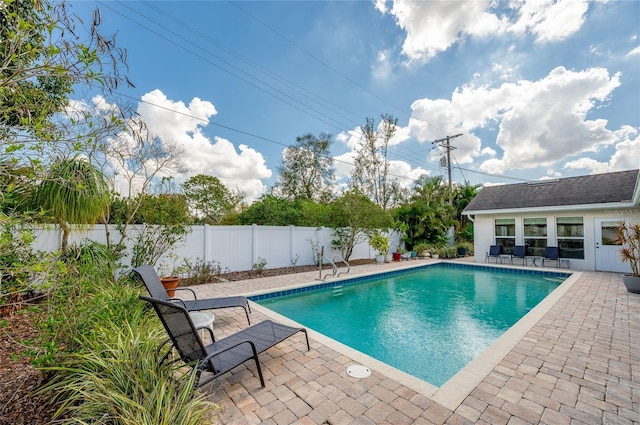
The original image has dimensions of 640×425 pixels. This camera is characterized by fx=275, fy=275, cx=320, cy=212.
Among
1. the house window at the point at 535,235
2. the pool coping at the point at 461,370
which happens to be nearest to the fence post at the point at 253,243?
the pool coping at the point at 461,370

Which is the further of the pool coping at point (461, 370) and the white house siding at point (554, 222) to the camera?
the white house siding at point (554, 222)

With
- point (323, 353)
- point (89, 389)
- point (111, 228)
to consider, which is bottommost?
point (323, 353)

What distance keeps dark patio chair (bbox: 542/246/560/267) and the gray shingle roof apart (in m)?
1.93

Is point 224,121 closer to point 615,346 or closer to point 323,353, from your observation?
point 323,353

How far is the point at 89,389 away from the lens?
96.9 inches

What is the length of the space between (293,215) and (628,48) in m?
12.8

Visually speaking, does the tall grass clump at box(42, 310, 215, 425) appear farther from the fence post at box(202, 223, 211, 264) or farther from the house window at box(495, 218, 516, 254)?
the house window at box(495, 218, 516, 254)

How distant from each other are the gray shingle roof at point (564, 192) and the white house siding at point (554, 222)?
1.28ft

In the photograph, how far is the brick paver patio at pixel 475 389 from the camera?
8.23 ft

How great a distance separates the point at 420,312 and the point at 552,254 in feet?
30.4

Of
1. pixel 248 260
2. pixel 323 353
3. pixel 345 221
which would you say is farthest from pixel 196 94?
pixel 323 353

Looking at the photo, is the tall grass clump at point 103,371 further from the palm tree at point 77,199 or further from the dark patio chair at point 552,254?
Answer: the dark patio chair at point 552,254

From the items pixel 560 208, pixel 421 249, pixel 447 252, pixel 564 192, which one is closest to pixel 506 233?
pixel 560 208

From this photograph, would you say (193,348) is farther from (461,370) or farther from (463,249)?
(463,249)
